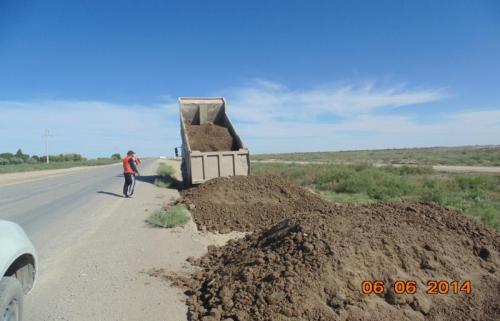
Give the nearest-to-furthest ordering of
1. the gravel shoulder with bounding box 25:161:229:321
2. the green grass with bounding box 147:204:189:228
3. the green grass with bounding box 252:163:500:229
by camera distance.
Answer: the gravel shoulder with bounding box 25:161:229:321 < the green grass with bounding box 147:204:189:228 < the green grass with bounding box 252:163:500:229

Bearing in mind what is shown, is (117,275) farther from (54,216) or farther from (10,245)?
(54,216)

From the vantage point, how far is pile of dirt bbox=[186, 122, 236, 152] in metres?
12.4

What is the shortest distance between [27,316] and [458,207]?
1015 cm

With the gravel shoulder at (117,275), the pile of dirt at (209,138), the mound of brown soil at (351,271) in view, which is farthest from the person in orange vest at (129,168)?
the mound of brown soil at (351,271)

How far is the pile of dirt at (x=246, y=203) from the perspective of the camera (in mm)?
→ 7725

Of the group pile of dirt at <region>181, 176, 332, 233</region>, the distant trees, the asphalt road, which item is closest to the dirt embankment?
pile of dirt at <region>181, 176, 332, 233</region>

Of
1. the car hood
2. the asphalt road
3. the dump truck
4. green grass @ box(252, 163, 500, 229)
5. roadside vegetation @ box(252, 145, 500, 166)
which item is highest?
the dump truck

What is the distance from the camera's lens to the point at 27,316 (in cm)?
356

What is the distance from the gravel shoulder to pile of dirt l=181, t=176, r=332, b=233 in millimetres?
735

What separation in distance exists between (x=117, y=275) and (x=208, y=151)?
789 cm

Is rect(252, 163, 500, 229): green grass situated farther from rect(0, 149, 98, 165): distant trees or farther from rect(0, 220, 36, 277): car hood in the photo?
rect(0, 149, 98, 165): distant trees

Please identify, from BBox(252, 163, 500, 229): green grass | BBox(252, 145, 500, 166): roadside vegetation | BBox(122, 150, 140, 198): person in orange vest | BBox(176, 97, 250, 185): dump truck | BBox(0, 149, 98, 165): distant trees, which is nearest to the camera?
BBox(252, 163, 500, 229): green grass

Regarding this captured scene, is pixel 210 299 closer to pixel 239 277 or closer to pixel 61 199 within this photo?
pixel 239 277

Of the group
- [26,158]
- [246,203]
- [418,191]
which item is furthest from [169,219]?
[26,158]
